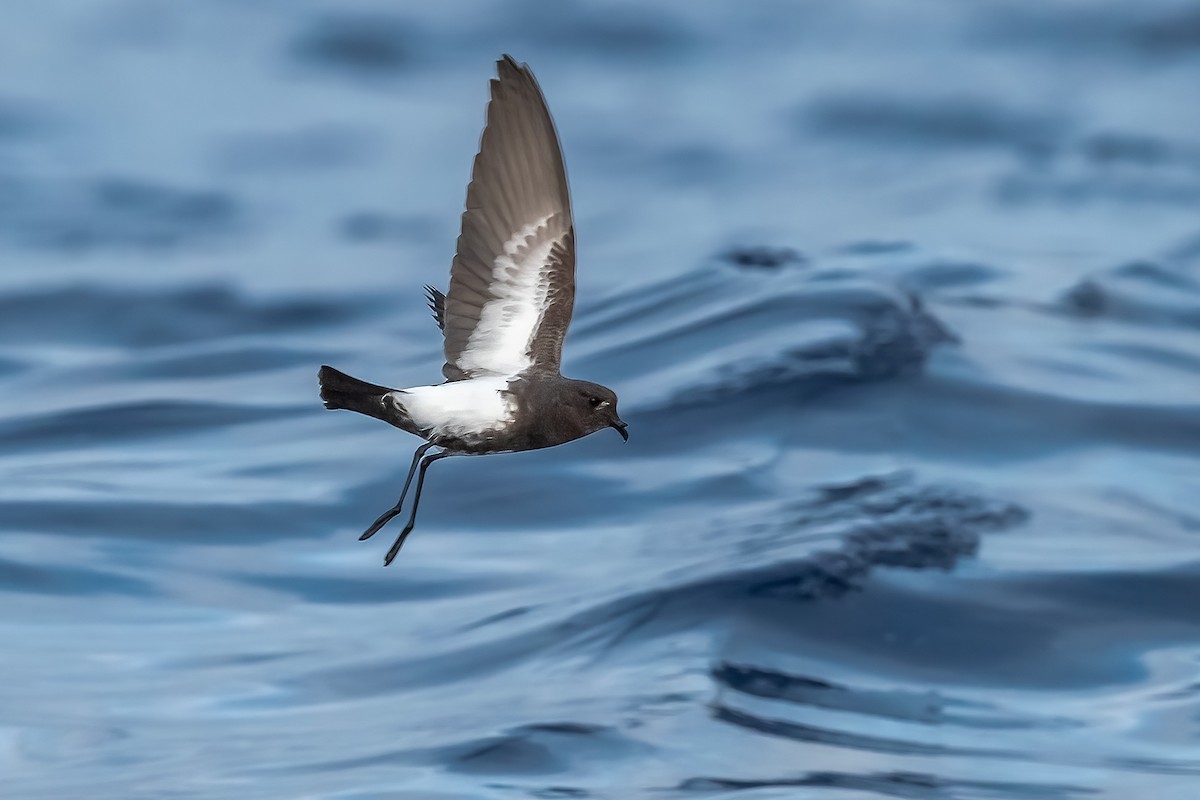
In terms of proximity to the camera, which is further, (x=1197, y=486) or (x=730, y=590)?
(x=1197, y=486)

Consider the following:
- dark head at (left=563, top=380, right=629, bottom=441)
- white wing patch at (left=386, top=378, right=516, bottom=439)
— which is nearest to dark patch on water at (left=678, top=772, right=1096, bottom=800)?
white wing patch at (left=386, top=378, right=516, bottom=439)

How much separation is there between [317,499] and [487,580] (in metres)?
3.66

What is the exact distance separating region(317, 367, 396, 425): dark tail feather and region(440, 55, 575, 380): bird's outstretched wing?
0.62m

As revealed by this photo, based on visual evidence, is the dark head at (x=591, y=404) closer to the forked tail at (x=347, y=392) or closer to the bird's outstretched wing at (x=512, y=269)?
the bird's outstretched wing at (x=512, y=269)

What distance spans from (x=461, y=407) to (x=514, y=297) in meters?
0.76

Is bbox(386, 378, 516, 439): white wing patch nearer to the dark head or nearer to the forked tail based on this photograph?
the forked tail

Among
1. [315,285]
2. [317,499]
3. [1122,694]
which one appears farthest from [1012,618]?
[315,285]

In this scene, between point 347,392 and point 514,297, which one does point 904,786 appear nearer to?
point 514,297

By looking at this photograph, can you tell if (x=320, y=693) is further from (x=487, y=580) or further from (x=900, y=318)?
(x=900, y=318)

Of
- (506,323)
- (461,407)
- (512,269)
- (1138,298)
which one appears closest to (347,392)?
(461,407)

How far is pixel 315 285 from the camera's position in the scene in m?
42.8

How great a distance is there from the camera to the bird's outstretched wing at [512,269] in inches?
351

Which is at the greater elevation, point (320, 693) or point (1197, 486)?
point (1197, 486)

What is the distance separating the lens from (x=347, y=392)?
848 cm
